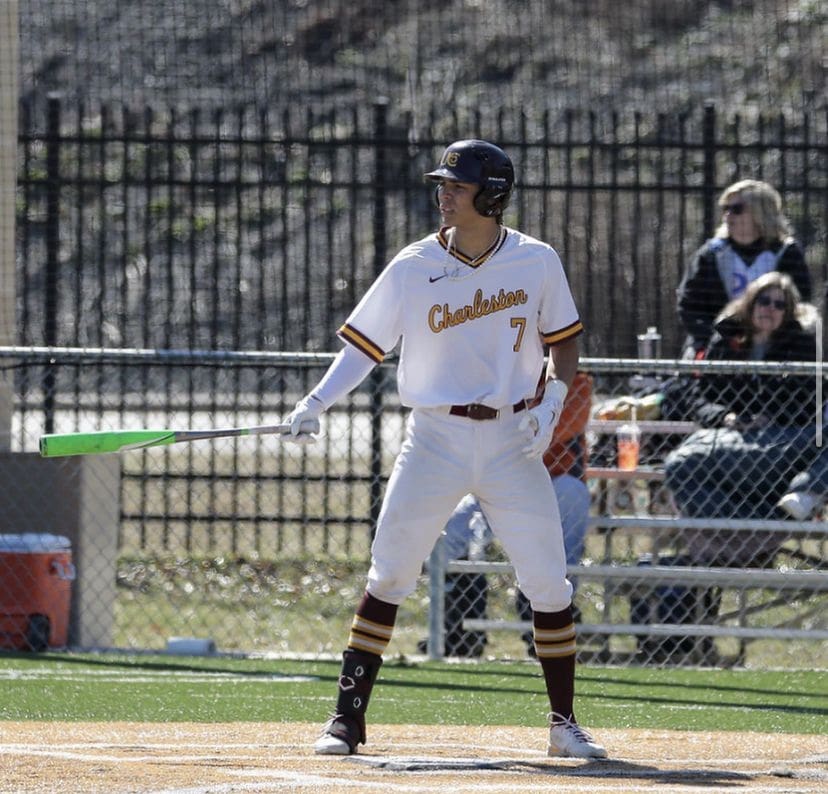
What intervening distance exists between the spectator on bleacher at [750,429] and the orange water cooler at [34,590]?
10.2 ft

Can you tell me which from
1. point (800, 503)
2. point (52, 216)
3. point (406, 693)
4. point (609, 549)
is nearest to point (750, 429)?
point (800, 503)

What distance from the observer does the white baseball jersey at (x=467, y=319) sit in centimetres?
604

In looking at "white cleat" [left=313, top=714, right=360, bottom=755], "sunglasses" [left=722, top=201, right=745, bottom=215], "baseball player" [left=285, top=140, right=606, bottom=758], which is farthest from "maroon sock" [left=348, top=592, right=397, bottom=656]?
"sunglasses" [left=722, top=201, right=745, bottom=215]

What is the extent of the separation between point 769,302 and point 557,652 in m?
3.63

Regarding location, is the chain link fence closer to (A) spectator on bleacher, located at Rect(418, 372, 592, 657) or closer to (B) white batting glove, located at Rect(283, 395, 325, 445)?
(A) spectator on bleacher, located at Rect(418, 372, 592, 657)

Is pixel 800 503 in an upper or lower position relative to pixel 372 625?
upper

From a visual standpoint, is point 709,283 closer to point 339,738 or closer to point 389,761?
point 339,738

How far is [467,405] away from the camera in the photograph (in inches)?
236

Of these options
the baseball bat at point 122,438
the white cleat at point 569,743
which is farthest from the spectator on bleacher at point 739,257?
the baseball bat at point 122,438

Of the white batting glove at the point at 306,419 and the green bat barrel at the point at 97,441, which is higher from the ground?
the white batting glove at the point at 306,419

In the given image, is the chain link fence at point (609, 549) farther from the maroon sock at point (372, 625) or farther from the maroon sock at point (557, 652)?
the maroon sock at point (372, 625)

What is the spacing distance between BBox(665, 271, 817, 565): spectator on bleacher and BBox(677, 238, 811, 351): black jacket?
31 cm

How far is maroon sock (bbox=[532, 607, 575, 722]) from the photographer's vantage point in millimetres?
6145

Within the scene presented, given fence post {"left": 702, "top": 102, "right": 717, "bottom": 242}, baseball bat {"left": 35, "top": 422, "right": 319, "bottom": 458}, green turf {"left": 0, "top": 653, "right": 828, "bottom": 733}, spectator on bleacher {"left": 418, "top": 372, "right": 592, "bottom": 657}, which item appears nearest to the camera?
baseball bat {"left": 35, "top": 422, "right": 319, "bottom": 458}
